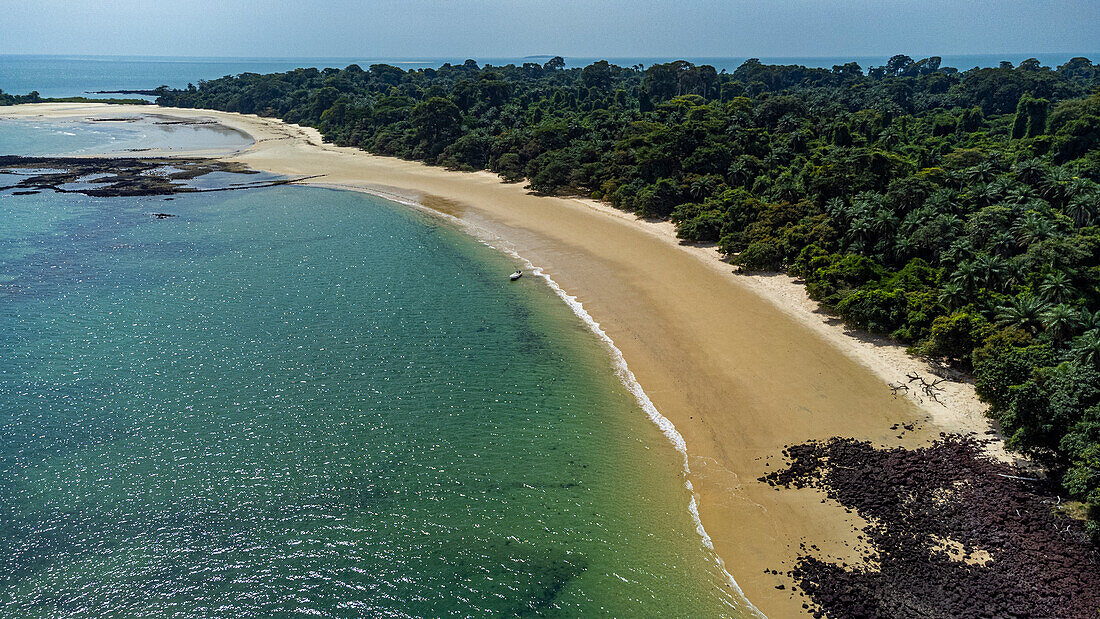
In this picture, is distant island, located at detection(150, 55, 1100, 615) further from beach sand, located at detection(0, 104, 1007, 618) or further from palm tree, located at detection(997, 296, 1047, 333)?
beach sand, located at detection(0, 104, 1007, 618)

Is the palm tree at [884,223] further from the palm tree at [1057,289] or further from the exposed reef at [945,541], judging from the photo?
the exposed reef at [945,541]

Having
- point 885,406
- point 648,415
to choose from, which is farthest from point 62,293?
point 885,406

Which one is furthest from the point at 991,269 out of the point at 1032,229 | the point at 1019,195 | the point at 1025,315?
the point at 1019,195

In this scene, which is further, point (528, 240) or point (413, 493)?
point (528, 240)

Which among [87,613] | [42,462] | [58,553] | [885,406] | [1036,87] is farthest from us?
[1036,87]

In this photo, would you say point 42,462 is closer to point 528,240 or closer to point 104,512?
point 104,512

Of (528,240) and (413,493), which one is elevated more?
(528,240)
